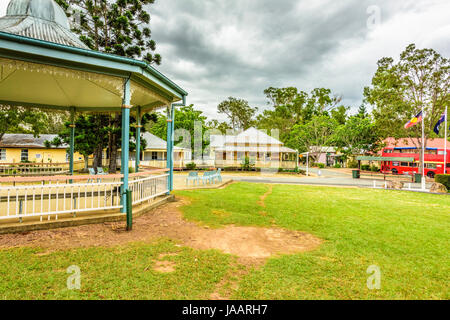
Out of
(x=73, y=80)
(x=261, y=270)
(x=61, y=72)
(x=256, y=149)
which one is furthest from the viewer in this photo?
(x=256, y=149)

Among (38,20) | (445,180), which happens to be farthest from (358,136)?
(38,20)

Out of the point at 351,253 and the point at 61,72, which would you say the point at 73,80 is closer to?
the point at 61,72

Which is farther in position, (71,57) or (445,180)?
(445,180)

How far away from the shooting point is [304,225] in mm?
6512

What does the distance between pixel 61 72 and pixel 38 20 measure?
223 centimetres

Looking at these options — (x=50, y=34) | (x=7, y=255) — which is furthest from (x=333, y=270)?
(x=50, y=34)

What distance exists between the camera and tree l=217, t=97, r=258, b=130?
58219mm

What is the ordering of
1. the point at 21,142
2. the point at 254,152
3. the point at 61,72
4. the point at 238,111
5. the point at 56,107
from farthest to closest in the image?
the point at 238,111 → the point at 254,152 → the point at 21,142 → the point at 56,107 → the point at 61,72

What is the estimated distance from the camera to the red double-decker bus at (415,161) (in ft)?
79.5

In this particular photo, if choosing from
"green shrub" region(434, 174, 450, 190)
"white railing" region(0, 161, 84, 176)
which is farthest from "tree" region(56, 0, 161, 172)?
"green shrub" region(434, 174, 450, 190)

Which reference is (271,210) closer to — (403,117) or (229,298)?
(229,298)

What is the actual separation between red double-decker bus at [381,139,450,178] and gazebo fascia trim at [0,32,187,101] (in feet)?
81.6

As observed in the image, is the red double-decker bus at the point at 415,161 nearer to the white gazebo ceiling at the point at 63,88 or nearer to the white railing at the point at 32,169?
the white gazebo ceiling at the point at 63,88

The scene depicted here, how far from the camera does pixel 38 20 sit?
630 cm
